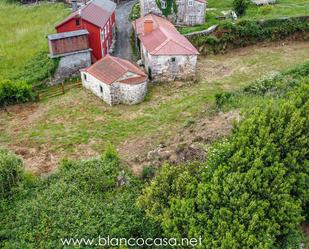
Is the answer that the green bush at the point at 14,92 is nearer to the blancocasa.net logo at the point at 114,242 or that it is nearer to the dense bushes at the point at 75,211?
the dense bushes at the point at 75,211

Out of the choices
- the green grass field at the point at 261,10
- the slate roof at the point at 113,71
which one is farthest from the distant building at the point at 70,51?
the green grass field at the point at 261,10

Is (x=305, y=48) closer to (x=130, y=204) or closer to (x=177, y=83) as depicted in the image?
(x=177, y=83)

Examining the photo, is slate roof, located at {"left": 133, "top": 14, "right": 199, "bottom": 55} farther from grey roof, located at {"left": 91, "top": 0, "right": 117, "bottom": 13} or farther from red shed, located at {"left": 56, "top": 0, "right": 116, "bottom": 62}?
grey roof, located at {"left": 91, "top": 0, "right": 117, "bottom": 13}

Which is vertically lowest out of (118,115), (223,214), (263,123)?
(118,115)

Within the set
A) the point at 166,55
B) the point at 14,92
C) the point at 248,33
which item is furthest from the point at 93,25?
the point at 248,33

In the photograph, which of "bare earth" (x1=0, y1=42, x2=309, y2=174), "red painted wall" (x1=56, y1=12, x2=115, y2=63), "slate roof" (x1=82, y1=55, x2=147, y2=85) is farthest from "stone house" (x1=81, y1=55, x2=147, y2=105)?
"red painted wall" (x1=56, y1=12, x2=115, y2=63)

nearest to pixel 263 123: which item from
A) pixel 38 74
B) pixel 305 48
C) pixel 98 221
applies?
pixel 98 221
